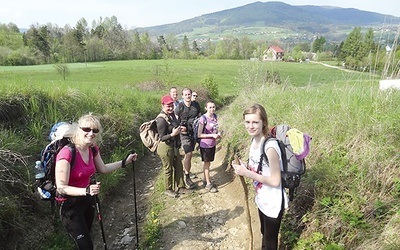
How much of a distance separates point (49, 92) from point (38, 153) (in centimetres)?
224

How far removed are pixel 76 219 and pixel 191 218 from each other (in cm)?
246

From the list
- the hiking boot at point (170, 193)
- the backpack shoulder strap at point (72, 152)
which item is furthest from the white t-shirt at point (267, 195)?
the hiking boot at point (170, 193)

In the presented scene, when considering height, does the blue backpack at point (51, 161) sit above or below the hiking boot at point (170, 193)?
above

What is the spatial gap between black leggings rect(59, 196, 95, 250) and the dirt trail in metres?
1.53

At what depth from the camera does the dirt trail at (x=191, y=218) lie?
4.34 meters

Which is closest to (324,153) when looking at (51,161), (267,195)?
(267,195)

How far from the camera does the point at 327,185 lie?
3660 mm

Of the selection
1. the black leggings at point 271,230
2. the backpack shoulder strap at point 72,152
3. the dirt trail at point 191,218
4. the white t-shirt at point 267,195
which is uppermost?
the backpack shoulder strap at point 72,152

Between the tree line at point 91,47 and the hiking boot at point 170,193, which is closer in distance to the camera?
the hiking boot at point 170,193

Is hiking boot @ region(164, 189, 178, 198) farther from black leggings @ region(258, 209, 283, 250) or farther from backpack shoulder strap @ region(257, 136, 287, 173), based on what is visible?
backpack shoulder strap @ region(257, 136, 287, 173)

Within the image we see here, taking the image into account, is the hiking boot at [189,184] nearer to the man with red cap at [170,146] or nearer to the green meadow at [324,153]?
the man with red cap at [170,146]

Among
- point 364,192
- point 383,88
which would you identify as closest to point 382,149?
point 364,192

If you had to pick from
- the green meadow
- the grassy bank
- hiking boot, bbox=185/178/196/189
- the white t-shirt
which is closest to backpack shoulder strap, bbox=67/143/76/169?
the green meadow

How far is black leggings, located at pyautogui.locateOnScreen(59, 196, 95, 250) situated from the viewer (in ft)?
9.73
